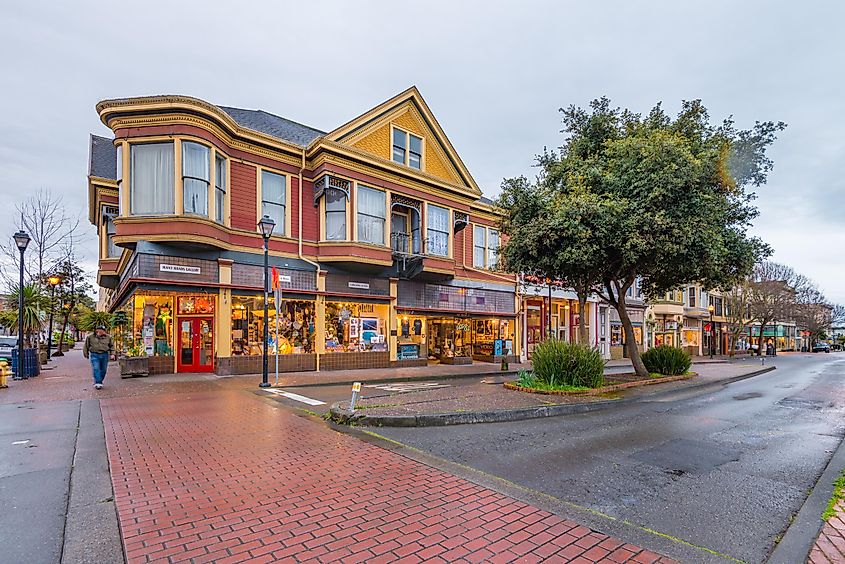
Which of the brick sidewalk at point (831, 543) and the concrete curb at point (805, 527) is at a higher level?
the brick sidewalk at point (831, 543)

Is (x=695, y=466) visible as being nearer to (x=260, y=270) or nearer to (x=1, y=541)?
(x=1, y=541)

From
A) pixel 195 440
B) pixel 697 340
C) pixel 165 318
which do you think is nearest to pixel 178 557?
pixel 195 440

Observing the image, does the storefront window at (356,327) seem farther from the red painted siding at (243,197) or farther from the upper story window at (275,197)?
the red painted siding at (243,197)

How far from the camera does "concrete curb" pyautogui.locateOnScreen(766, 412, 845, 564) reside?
3645 mm

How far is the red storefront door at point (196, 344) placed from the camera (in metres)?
16.4

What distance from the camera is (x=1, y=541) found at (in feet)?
12.4

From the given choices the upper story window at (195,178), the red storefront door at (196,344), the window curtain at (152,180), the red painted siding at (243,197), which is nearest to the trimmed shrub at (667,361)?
the red painted siding at (243,197)

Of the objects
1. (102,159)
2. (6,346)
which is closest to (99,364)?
(102,159)

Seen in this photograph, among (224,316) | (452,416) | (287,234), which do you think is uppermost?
(287,234)

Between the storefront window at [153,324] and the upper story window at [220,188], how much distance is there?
3662 mm

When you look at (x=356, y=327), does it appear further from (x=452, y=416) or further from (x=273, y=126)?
(x=452, y=416)

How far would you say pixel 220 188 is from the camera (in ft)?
52.3

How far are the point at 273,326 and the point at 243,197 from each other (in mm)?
4930

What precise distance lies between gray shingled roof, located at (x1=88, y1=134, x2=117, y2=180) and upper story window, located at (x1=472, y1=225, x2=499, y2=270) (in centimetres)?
1769
